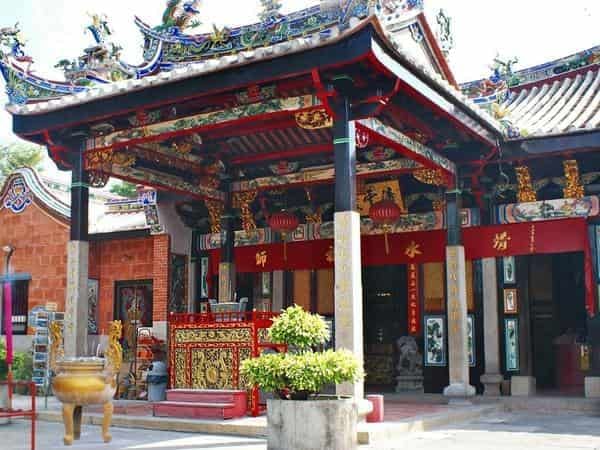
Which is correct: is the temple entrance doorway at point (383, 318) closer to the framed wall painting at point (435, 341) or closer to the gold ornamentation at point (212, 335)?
the framed wall painting at point (435, 341)

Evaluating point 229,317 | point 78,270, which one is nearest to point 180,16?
point 78,270

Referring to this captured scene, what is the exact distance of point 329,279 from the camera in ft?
47.8

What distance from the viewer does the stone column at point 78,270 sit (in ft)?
35.5

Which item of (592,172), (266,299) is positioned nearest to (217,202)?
(266,299)

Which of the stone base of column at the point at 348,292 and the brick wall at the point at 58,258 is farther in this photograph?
the brick wall at the point at 58,258

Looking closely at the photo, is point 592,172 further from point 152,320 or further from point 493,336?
point 152,320

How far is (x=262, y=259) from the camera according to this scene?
1420 centimetres

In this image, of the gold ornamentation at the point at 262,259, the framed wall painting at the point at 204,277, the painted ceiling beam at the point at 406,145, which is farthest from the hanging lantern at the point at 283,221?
the painted ceiling beam at the point at 406,145

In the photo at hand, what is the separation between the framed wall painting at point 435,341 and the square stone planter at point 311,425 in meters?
5.74

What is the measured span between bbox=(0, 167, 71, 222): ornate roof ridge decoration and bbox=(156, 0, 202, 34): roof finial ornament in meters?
5.57

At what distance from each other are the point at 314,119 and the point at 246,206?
185 inches

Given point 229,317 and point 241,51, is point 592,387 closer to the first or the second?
point 229,317

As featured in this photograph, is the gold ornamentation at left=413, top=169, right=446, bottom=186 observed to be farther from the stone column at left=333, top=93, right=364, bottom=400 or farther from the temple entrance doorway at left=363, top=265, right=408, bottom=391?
the temple entrance doorway at left=363, top=265, right=408, bottom=391

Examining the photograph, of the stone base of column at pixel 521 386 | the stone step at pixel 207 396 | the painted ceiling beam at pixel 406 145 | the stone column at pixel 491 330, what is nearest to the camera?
the painted ceiling beam at pixel 406 145
